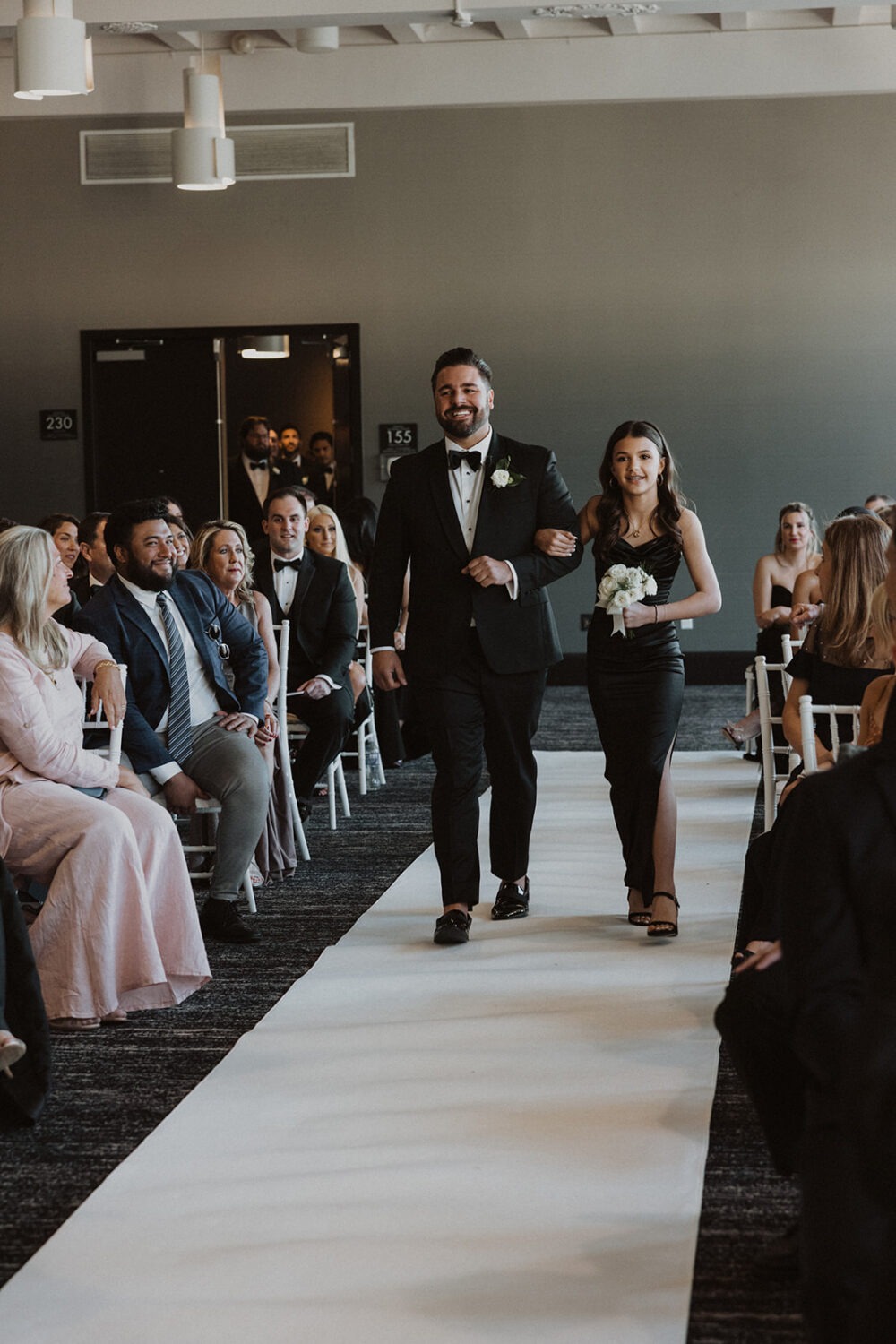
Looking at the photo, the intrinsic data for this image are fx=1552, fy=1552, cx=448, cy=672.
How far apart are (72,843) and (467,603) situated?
1495 mm

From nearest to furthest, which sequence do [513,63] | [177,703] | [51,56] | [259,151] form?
[177,703] < [51,56] < [513,63] < [259,151]

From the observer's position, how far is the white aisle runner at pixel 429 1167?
246 centimetres

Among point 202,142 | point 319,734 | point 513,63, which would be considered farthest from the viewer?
point 513,63

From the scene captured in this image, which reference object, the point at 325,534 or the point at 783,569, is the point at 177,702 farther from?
the point at 783,569

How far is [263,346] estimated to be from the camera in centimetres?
1303

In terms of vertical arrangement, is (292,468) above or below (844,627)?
above

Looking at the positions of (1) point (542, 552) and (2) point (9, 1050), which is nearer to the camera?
(2) point (9, 1050)

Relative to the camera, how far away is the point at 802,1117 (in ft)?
7.75

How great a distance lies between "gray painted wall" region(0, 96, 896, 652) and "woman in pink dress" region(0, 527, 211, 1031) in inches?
343

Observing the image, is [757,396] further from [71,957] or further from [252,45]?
[71,957]

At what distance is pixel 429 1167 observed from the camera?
306 centimetres

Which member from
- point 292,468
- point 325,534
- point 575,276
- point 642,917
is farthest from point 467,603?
point 292,468

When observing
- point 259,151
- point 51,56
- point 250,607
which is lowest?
point 250,607

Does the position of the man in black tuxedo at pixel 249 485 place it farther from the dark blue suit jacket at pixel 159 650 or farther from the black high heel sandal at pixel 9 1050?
the black high heel sandal at pixel 9 1050
